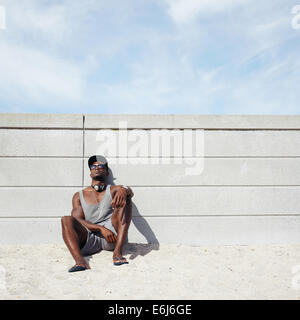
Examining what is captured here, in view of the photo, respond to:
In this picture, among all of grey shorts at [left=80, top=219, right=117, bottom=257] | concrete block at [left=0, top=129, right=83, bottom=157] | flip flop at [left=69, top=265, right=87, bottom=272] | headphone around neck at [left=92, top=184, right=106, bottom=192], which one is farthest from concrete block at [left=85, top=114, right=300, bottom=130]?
flip flop at [left=69, top=265, right=87, bottom=272]

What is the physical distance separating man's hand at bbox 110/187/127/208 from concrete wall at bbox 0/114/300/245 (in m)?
0.87

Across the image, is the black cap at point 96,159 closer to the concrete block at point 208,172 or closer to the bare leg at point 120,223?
the concrete block at point 208,172

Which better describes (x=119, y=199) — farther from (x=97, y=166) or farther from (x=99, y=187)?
(x=97, y=166)

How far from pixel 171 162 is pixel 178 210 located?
33.0 inches

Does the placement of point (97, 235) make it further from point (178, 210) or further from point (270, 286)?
point (270, 286)

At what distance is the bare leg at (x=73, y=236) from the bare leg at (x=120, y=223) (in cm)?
47

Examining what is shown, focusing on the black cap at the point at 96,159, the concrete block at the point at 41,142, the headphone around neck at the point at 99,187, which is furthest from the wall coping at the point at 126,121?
the headphone around neck at the point at 99,187

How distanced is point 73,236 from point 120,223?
675mm

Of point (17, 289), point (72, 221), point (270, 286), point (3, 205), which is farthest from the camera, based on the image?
point (3, 205)

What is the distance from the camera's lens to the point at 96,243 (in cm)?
443

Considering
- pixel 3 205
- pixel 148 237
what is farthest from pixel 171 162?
pixel 3 205

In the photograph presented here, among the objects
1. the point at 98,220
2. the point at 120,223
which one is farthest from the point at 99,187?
the point at 120,223

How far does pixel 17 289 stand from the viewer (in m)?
3.44

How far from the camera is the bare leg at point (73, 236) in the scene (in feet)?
13.3
